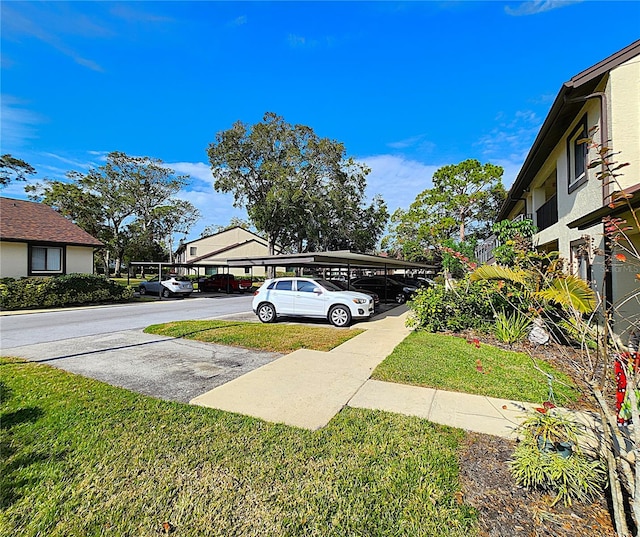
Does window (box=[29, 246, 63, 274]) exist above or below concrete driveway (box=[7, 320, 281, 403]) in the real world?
above

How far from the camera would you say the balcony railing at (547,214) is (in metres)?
11.0

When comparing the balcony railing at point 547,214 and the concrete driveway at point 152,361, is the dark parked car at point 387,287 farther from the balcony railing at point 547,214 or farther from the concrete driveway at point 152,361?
the concrete driveway at point 152,361

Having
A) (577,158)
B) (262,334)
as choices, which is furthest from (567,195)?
(262,334)

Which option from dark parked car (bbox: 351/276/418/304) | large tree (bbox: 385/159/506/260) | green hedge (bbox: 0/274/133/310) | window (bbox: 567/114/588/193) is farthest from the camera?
large tree (bbox: 385/159/506/260)

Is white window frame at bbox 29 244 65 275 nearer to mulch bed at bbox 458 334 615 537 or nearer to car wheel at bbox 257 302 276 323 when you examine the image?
car wheel at bbox 257 302 276 323

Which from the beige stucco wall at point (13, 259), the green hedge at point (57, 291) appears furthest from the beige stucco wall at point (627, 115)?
the beige stucco wall at point (13, 259)

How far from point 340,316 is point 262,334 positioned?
2.96m

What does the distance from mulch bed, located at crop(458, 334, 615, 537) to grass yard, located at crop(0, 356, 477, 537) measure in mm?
120

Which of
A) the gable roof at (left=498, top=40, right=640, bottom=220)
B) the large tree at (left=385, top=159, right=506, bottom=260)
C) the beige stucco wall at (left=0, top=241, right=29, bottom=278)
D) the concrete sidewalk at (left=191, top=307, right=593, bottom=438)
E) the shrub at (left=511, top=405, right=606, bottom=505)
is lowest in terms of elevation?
the concrete sidewalk at (left=191, top=307, right=593, bottom=438)

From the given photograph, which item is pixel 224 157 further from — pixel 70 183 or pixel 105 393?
pixel 105 393

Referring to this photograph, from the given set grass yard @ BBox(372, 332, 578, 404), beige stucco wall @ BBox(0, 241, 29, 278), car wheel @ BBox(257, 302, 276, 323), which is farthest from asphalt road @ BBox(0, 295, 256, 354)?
grass yard @ BBox(372, 332, 578, 404)

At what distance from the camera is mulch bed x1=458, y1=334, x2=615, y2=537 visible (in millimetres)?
2322

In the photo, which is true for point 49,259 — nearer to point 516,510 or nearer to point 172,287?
point 172,287

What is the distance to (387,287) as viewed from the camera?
20.2 meters
